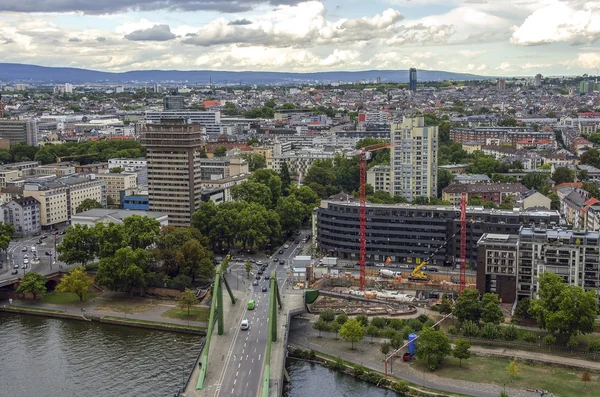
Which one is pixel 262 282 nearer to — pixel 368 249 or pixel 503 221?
pixel 368 249

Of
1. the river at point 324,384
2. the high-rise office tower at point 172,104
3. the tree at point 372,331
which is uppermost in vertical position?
the high-rise office tower at point 172,104

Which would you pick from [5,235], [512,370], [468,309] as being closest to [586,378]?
[512,370]

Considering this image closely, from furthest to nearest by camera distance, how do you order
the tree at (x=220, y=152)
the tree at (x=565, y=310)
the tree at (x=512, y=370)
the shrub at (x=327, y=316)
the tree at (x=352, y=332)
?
the tree at (x=220, y=152) < the shrub at (x=327, y=316) < the tree at (x=352, y=332) < the tree at (x=565, y=310) < the tree at (x=512, y=370)

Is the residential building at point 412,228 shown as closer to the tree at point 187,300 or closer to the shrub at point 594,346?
the shrub at point 594,346

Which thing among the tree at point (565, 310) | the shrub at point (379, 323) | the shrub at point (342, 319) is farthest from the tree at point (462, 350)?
the shrub at point (342, 319)

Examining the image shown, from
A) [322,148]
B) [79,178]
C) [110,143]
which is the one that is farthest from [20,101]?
[79,178]
